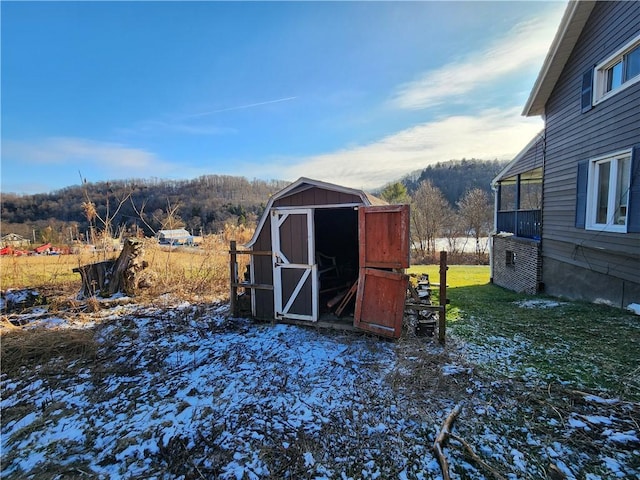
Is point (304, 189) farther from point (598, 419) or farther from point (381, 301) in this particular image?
point (598, 419)

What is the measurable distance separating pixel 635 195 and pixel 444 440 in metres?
5.77

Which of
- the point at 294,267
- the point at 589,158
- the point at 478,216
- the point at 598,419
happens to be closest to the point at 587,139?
the point at 589,158

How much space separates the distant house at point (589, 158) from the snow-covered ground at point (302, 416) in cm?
341

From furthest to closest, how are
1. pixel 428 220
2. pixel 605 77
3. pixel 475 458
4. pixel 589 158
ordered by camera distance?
pixel 428 220
pixel 589 158
pixel 605 77
pixel 475 458

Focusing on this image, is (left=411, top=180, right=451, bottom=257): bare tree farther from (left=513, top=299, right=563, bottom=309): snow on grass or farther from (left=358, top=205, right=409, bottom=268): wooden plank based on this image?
(left=358, top=205, right=409, bottom=268): wooden plank

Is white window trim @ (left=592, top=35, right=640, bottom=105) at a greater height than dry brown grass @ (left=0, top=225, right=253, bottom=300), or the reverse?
white window trim @ (left=592, top=35, right=640, bottom=105)

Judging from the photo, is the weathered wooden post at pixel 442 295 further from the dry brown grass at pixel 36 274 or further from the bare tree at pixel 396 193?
the bare tree at pixel 396 193

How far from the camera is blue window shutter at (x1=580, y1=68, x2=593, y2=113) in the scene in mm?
6344

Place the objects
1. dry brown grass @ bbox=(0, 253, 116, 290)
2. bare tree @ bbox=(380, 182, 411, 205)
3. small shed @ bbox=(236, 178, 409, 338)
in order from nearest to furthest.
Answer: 1. small shed @ bbox=(236, 178, 409, 338)
2. dry brown grass @ bbox=(0, 253, 116, 290)
3. bare tree @ bbox=(380, 182, 411, 205)

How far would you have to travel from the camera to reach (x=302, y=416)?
9.68 feet

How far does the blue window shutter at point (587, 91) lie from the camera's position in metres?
6.34

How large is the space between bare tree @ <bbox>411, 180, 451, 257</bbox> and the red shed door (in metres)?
23.3

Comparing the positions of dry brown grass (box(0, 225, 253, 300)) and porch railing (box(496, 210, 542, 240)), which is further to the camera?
porch railing (box(496, 210, 542, 240))

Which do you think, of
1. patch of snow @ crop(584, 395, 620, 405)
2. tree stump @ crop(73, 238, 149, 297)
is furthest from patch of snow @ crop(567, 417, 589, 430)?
tree stump @ crop(73, 238, 149, 297)
